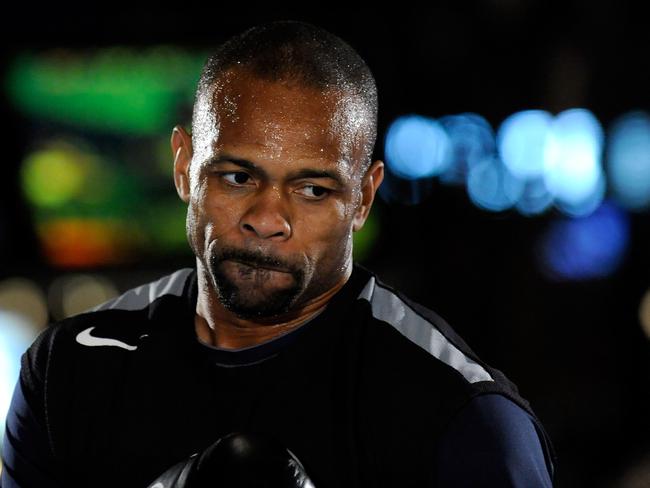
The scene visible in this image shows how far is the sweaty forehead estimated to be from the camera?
5.49 ft

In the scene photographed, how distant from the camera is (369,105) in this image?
179 centimetres

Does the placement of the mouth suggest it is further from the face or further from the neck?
the neck

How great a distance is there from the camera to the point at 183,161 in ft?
6.29

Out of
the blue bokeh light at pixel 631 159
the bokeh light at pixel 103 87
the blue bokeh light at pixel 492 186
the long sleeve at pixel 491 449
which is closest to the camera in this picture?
the long sleeve at pixel 491 449

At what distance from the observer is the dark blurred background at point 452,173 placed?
6668 mm

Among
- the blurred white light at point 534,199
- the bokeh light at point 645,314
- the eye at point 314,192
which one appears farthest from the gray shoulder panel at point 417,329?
the blurred white light at point 534,199

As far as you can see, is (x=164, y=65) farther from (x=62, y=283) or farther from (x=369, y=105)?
(x=369, y=105)

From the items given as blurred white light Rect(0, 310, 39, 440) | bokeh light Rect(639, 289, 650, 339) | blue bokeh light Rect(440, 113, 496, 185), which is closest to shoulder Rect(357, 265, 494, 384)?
blurred white light Rect(0, 310, 39, 440)

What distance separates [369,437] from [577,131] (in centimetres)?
611

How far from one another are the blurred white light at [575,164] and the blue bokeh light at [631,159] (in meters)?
0.10

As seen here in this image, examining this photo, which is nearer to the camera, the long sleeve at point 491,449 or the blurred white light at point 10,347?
the long sleeve at point 491,449

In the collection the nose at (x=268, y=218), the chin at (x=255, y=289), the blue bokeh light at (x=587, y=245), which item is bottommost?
the blue bokeh light at (x=587, y=245)

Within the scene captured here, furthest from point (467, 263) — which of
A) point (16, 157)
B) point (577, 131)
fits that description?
point (16, 157)

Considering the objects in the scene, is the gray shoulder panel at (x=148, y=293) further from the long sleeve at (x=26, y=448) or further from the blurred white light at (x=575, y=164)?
the blurred white light at (x=575, y=164)
